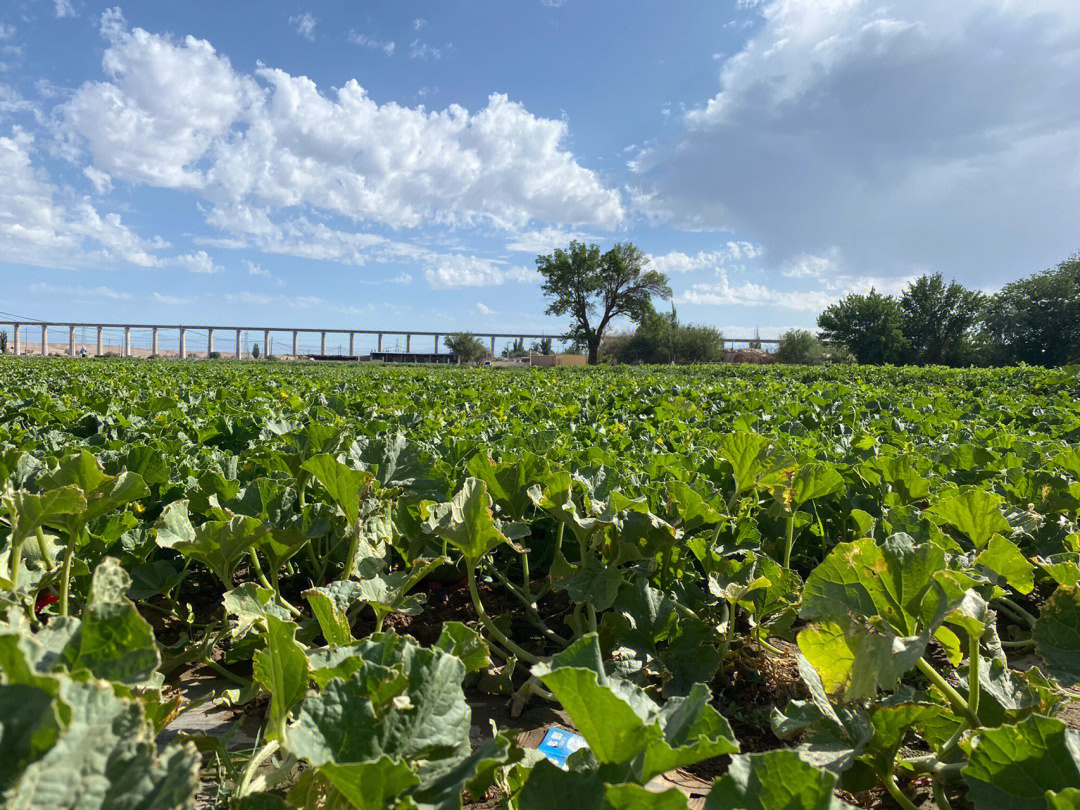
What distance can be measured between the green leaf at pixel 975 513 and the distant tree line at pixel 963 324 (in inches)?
2350

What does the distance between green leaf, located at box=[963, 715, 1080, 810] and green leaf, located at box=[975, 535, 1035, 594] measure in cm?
60

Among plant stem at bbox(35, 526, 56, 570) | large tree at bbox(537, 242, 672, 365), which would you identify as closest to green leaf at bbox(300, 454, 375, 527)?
plant stem at bbox(35, 526, 56, 570)

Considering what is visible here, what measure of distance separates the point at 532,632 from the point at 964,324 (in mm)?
69250

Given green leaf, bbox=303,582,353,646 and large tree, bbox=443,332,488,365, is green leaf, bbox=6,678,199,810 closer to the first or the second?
green leaf, bbox=303,582,353,646

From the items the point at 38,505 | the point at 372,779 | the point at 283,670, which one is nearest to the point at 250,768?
the point at 283,670

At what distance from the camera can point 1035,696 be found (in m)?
1.13

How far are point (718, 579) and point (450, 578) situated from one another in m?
0.91

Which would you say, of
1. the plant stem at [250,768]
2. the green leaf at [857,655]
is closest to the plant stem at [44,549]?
the plant stem at [250,768]

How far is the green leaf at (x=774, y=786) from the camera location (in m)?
0.70

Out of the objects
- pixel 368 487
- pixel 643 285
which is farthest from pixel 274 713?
pixel 643 285

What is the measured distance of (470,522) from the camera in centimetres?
148

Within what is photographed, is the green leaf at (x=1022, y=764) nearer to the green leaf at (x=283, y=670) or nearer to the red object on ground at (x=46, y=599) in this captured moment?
the green leaf at (x=283, y=670)

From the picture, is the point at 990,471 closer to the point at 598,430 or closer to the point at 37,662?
the point at 598,430

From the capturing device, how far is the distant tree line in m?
53.8
